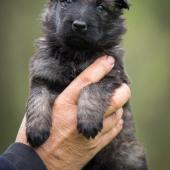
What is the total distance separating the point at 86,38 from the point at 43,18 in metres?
0.64

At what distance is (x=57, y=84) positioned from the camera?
594cm

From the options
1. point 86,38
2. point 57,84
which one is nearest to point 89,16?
point 86,38

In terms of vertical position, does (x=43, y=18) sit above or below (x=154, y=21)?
above

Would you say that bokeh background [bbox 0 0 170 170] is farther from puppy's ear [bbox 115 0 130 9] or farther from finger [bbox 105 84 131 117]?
finger [bbox 105 84 131 117]

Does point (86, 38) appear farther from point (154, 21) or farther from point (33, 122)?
point (154, 21)

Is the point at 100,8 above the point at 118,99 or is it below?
above

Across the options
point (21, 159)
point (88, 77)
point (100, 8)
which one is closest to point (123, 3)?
point (100, 8)

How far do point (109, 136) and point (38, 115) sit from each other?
1.82 feet

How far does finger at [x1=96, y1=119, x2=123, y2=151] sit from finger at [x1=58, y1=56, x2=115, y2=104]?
0.34m

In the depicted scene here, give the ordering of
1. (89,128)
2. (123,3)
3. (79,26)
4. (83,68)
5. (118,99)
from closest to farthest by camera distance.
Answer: (89,128)
(79,26)
(118,99)
(83,68)
(123,3)

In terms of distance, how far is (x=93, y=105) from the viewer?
5.73 meters

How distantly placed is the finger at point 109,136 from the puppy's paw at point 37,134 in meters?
0.40

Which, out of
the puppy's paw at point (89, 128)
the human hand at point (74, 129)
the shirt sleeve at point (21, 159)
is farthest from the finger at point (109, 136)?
the shirt sleeve at point (21, 159)

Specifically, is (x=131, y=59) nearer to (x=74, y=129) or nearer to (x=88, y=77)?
(x=88, y=77)
